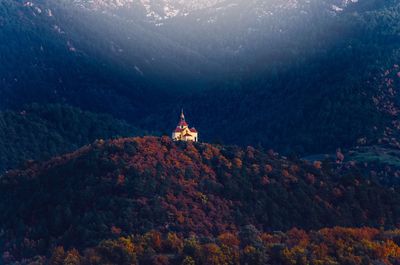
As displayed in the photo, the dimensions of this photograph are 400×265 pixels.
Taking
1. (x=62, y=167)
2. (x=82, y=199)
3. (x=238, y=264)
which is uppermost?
(x=62, y=167)

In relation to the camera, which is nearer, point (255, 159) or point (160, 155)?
point (160, 155)

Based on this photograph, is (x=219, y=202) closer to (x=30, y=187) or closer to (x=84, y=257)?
(x=30, y=187)

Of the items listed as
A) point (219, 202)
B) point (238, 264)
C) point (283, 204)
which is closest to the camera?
point (238, 264)

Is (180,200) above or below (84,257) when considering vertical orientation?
above

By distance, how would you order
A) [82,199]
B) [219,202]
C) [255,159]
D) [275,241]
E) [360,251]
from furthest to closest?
[255,159] → [219,202] → [82,199] → [275,241] → [360,251]

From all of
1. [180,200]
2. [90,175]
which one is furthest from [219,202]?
[90,175]

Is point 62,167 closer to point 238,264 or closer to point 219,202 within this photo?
point 219,202
